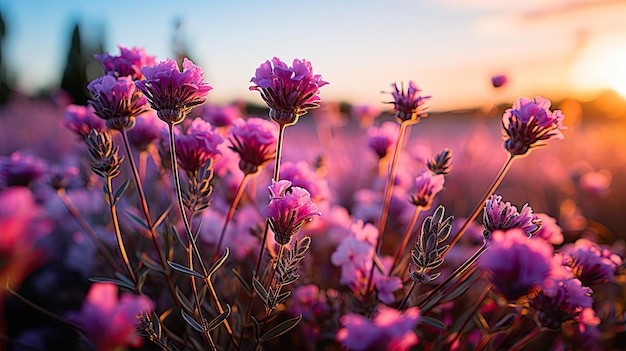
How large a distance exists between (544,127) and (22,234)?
105 centimetres


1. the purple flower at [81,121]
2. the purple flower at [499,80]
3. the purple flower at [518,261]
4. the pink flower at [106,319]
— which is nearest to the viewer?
the pink flower at [106,319]

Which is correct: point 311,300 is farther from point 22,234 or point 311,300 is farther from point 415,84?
point 22,234

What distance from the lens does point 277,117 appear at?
1060mm

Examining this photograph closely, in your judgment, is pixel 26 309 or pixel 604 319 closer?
pixel 604 319

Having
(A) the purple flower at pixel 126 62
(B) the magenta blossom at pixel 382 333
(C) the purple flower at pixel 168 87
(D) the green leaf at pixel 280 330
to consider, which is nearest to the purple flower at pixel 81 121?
(A) the purple flower at pixel 126 62

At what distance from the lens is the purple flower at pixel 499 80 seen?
Result: 77.5 inches

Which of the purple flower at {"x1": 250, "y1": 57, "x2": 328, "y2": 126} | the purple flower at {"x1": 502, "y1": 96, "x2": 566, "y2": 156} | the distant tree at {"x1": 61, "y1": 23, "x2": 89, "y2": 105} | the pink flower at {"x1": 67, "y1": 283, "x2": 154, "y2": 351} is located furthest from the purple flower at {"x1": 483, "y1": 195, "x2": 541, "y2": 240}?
the distant tree at {"x1": 61, "y1": 23, "x2": 89, "y2": 105}

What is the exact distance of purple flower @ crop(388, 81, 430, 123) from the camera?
49.2 inches

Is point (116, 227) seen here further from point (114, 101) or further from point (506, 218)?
point (506, 218)

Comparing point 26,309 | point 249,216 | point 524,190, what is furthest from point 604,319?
point 524,190

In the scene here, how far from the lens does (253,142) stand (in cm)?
115

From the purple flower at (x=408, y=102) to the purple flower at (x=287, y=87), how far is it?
0.94 ft

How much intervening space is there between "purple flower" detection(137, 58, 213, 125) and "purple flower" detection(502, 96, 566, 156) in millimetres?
739

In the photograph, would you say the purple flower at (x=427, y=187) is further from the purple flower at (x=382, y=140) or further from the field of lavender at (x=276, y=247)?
the purple flower at (x=382, y=140)
